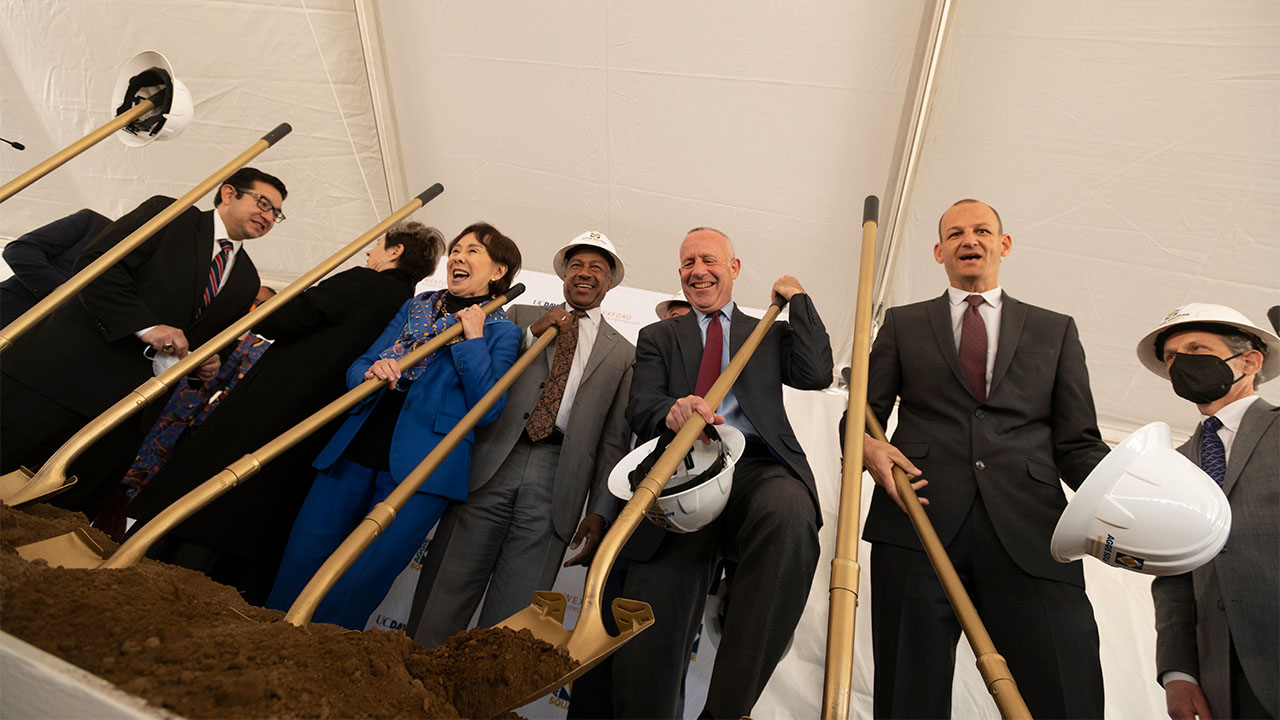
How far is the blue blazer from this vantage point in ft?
6.59

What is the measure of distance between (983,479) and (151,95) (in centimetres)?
288

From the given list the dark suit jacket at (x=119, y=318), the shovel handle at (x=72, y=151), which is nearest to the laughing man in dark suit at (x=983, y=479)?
the dark suit jacket at (x=119, y=318)

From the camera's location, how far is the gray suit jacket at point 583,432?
6.93 ft

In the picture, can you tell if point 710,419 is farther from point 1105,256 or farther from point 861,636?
point 1105,256

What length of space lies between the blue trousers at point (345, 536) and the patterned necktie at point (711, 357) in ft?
2.74

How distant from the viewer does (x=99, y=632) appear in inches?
30.4

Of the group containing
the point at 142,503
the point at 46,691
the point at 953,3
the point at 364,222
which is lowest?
the point at 46,691

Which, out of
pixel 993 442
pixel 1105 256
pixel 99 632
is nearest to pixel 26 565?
pixel 99 632

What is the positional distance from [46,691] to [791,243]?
134 inches

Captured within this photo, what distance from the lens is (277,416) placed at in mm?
2051

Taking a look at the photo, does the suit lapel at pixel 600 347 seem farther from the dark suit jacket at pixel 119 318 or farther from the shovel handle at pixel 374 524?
the dark suit jacket at pixel 119 318

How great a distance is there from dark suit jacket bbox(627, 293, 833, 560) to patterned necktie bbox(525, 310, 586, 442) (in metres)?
0.32

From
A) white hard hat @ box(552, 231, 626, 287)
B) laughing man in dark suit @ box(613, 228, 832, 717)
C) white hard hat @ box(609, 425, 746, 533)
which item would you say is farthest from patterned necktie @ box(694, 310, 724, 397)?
white hard hat @ box(552, 231, 626, 287)

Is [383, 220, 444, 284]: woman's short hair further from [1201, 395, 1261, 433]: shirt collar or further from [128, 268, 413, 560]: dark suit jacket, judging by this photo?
[1201, 395, 1261, 433]: shirt collar
